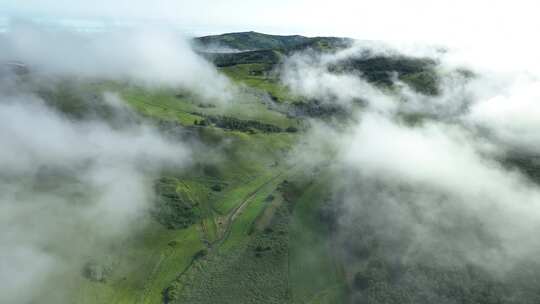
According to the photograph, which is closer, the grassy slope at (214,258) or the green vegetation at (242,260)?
the green vegetation at (242,260)

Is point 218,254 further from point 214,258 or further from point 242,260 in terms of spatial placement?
point 242,260

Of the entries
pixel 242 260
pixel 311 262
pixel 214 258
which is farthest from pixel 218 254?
pixel 311 262

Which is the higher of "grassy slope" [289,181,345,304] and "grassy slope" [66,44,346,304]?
"grassy slope" [289,181,345,304]

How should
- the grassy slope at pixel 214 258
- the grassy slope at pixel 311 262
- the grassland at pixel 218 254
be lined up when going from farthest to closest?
the grassy slope at pixel 214 258
the grassland at pixel 218 254
the grassy slope at pixel 311 262

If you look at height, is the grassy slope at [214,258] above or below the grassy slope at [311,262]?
below

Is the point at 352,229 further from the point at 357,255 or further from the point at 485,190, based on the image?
the point at 485,190

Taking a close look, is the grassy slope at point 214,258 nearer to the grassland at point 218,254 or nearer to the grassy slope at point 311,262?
the grassland at point 218,254

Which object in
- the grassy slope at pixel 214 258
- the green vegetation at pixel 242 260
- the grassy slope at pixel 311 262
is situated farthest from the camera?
the grassy slope at pixel 214 258

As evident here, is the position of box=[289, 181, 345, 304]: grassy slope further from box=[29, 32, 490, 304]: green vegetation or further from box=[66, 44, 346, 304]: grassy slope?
box=[66, 44, 346, 304]: grassy slope

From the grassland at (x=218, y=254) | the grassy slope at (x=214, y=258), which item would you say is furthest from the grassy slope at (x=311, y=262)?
the grassy slope at (x=214, y=258)

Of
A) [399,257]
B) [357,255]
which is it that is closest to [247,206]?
[357,255]

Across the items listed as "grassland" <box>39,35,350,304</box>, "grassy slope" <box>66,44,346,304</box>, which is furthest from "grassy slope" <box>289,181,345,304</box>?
"grassy slope" <box>66,44,346,304</box>
